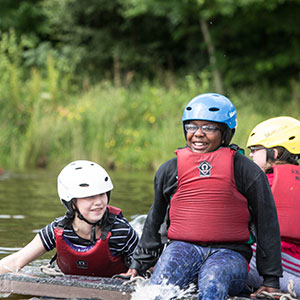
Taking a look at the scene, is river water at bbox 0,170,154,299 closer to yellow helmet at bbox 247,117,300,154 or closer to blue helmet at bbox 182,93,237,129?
blue helmet at bbox 182,93,237,129

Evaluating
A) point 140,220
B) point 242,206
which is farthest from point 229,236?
point 140,220

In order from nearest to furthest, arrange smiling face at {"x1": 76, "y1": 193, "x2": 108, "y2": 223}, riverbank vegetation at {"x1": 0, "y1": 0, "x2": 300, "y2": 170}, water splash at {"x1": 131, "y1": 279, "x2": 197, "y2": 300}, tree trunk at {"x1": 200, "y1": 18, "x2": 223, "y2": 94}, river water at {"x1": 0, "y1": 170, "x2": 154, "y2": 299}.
Answer: 1. water splash at {"x1": 131, "y1": 279, "x2": 197, "y2": 300}
2. smiling face at {"x1": 76, "y1": 193, "x2": 108, "y2": 223}
3. river water at {"x1": 0, "y1": 170, "x2": 154, "y2": 299}
4. riverbank vegetation at {"x1": 0, "y1": 0, "x2": 300, "y2": 170}
5. tree trunk at {"x1": 200, "y1": 18, "x2": 223, "y2": 94}

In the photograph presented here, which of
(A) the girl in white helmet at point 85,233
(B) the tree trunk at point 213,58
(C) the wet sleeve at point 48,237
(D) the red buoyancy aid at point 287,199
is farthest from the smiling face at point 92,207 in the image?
(B) the tree trunk at point 213,58

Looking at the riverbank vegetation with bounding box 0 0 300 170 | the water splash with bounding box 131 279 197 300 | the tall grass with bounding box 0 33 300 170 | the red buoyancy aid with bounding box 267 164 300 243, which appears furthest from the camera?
the riverbank vegetation with bounding box 0 0 300 170

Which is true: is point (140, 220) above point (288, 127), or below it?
below

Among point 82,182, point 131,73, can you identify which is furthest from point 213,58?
point 82,182

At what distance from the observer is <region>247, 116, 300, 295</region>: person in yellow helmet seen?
475 centimetres

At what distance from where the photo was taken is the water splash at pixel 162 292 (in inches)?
165

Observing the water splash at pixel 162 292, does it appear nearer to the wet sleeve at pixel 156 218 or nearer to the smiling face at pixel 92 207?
the wet sleeve at pixel 156 218

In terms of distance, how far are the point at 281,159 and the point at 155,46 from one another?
20054 mm

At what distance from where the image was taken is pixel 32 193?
11.4 meters

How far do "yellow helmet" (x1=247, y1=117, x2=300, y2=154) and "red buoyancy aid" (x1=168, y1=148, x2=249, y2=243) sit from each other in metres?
0.87

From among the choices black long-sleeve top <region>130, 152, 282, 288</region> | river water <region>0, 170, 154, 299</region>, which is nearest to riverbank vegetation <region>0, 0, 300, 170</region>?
river water <region>0, 170, 154, 299</region>

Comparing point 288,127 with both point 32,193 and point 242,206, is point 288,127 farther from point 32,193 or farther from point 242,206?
point 32,193
